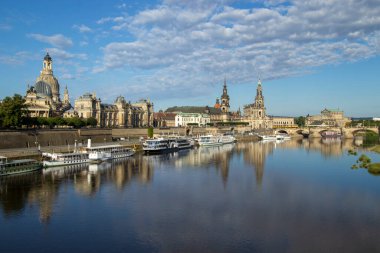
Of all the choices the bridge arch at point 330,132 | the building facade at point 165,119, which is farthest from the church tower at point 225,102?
the bridge arch at point 330,132

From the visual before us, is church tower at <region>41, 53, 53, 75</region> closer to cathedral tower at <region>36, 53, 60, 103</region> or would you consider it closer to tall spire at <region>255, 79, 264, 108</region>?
cathedral tower at <region>36, 53, 60, 103</region>

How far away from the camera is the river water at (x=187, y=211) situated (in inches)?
799

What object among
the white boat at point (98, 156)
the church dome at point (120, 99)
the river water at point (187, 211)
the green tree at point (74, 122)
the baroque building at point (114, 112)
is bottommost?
the river water at point (187, 211)

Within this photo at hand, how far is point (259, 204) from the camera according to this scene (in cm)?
2814

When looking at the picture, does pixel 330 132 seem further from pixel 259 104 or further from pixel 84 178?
pixel 84 178

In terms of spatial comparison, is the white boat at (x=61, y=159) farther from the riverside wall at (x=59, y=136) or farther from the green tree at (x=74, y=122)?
the green tree at (x=74, y=122)

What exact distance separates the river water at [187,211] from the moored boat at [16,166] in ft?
3.88

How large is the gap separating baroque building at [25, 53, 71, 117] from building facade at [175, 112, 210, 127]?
44.3 metres

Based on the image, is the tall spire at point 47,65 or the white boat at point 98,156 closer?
the white boat at point 98,156

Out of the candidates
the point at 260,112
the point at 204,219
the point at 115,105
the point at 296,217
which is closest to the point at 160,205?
the point at 204,219

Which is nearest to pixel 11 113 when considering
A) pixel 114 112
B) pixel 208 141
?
pixel 208 141

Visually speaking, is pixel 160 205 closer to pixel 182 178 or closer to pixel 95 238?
pixel 95 238

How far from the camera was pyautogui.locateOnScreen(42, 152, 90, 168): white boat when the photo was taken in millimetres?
42669

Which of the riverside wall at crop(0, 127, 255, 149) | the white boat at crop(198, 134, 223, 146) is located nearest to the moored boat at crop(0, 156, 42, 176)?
the riverside wall at crop(0, 127, 255, 149)
